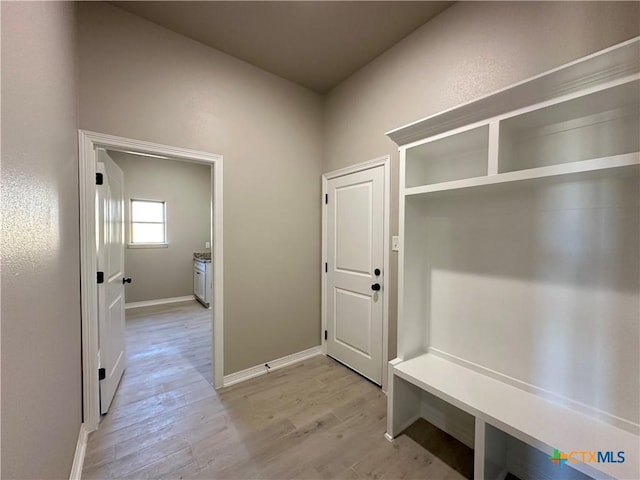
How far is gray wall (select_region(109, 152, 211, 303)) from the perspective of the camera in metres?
4.92

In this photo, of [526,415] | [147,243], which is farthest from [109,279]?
[147,243]

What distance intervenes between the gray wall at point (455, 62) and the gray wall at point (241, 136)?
0.56 meters

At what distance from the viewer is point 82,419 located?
182 centimetres

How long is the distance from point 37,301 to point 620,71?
236cm

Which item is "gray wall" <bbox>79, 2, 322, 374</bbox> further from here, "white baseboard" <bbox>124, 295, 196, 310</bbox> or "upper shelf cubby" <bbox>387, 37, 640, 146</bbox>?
"white baseboard" <bbox>124, 295, 196, 310</bbox>

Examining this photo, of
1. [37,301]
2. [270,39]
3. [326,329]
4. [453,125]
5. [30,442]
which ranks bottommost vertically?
[326,329]

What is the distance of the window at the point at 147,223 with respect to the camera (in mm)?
5020

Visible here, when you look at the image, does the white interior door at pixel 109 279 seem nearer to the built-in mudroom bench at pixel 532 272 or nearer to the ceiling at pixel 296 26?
the ceiling at pixel 296 26

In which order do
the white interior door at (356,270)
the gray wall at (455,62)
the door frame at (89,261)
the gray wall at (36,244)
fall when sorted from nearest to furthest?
the gray wall at (36,244) → the gray wall at (455,62) → the door frame at (89,261) → the white interior door at (356,270)

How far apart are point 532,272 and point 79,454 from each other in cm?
288

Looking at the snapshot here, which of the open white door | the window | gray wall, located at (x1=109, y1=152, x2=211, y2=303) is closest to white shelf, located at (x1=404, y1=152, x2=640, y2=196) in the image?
the open white door

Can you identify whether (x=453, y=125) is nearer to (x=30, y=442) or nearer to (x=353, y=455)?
(x=353, y=455)

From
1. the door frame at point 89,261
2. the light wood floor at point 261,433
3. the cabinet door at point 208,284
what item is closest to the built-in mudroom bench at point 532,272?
the light wood floor at point 261,433

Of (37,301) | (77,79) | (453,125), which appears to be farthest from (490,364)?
(77,79)
